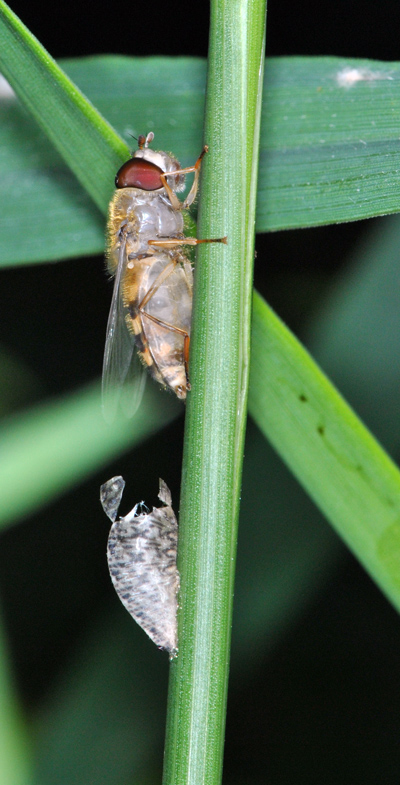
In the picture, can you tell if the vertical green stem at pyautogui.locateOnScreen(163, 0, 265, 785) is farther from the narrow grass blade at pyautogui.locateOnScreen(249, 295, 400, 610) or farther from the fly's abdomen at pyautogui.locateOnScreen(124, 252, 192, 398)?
the fly's abdomen at pyautogui.locateOnScreen(124, 252, 192, 398)

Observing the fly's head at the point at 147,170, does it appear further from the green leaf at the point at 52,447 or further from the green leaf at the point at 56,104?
the green leaf at the point at 52,447

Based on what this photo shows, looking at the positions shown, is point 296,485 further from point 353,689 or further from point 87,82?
point 87,82

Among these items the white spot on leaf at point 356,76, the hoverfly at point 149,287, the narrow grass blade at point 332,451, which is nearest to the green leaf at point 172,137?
the white spot on leaf at point 356,76

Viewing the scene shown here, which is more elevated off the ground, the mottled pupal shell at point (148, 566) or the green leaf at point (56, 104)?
the green leaf at point (56, 104)

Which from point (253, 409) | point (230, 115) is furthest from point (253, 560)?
point (230, 115)

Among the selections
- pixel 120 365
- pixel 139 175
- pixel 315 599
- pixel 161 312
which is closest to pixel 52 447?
pixel 120 365
